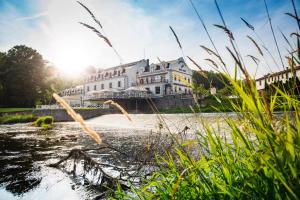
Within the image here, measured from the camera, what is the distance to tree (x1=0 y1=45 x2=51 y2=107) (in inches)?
1847

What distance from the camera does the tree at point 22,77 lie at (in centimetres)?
4691

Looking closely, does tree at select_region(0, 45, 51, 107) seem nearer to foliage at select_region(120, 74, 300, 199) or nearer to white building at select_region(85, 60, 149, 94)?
white building at select_region(85, 60, 149, 94)

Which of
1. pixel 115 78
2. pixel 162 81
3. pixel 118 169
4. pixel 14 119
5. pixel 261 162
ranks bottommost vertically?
pixel 118 169

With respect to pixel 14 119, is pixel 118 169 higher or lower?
lower

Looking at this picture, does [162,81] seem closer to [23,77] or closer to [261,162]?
[23,77]

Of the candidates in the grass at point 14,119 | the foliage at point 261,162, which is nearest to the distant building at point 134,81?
the grass at point 14,119

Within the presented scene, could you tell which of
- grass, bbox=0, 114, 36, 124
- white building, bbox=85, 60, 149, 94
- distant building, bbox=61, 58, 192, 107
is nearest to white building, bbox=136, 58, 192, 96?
distant building, bbox=61, 58, 192, 107

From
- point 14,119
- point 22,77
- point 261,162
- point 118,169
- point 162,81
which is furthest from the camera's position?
point 22,77

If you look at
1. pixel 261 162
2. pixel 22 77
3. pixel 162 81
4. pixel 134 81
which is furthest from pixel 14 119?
pixel 261 162

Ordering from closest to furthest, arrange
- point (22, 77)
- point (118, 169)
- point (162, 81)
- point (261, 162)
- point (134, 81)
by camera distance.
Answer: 1. point (261, 162)
2. point (118, 169)
3. point (162, 81)
4. point (22, 77)
5. point (134, 81)

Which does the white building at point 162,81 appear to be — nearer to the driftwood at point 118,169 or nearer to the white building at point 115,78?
the white building at point 115,78

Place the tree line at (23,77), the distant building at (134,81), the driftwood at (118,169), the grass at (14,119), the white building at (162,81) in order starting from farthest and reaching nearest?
the tree line at (23,77)
the white building at (162,81)
the distant building at (134,81)
the grass at (14,119)
the driftwood at (118,169)

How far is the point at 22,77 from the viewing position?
46.8 m

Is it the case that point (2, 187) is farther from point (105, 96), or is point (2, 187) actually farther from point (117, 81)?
point (117, 81)
